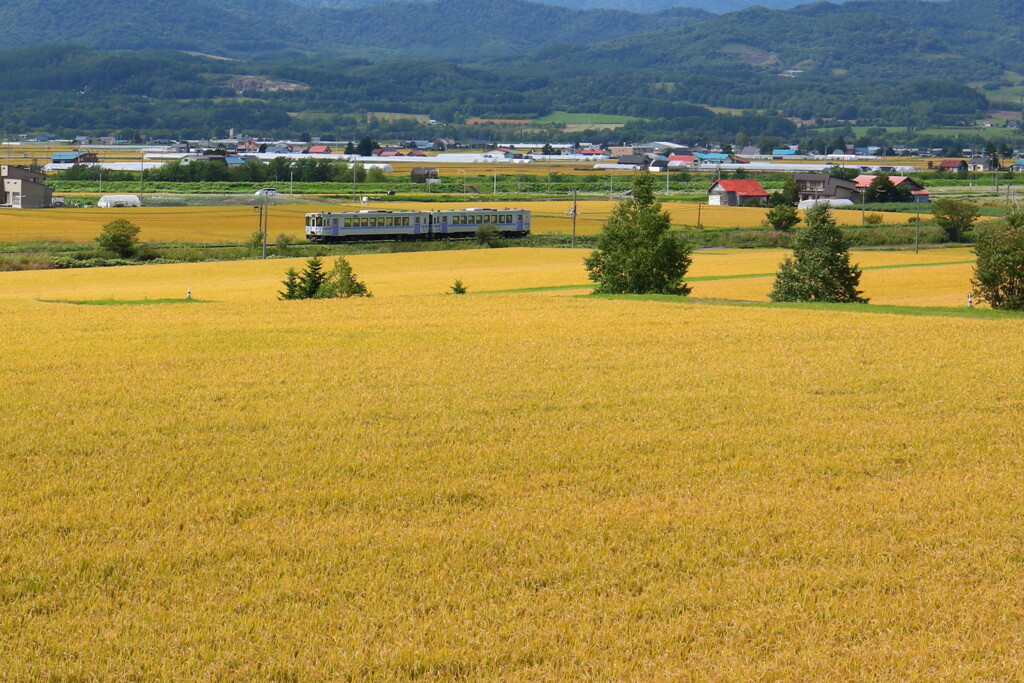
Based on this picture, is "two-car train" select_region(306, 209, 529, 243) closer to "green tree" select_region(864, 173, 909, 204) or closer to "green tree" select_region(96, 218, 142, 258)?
"green tree" select_region(96, 218, 142, 258)

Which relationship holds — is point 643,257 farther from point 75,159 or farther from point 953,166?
point 953,166

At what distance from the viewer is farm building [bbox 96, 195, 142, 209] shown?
316ft

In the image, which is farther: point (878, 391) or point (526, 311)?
point (526, 311)

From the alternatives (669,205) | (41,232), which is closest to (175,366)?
(41,232)

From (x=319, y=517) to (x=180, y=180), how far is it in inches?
5035

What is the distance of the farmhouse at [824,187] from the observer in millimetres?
114438

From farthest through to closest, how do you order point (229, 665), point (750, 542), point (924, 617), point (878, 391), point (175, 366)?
point (175, 366), point (878, 391), point (750, 542), point (924, 617), point (229, 665)

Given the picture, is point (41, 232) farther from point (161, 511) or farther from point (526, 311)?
point (161, 511)

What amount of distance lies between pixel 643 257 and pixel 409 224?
3882 cm

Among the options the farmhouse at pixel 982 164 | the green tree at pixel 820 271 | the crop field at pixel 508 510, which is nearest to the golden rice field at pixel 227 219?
the green tree at pixel 820 271

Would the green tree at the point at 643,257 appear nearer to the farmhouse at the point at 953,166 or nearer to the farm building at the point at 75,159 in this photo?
the farmhouse at the point at 953,166

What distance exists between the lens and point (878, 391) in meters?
17.0

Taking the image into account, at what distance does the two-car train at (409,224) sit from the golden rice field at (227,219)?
14.9 feet

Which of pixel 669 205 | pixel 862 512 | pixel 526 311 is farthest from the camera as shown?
pixel 669 205
